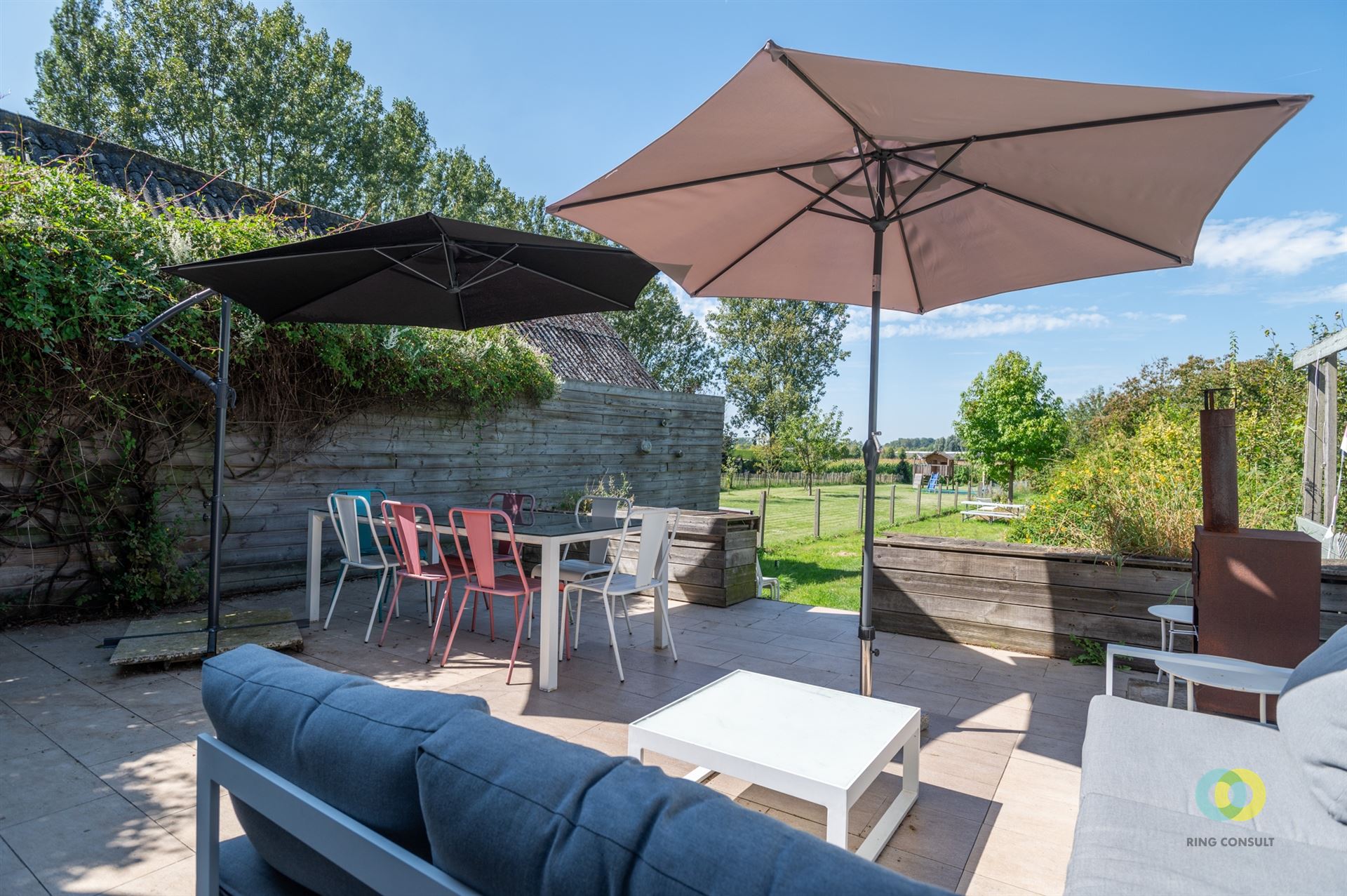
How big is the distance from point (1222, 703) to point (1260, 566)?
0.63m

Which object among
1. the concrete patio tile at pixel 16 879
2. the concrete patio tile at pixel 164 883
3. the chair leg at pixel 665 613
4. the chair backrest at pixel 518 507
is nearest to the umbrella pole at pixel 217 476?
the chair backrest at pixel 518 507

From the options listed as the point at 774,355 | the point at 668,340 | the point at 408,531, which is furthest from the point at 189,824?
the point at 774,355

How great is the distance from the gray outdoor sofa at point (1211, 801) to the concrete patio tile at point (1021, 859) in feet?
1.33

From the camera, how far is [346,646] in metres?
4.13

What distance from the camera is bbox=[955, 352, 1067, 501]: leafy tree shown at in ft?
62.6

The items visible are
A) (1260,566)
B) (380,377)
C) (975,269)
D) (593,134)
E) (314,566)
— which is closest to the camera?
(1260,566)

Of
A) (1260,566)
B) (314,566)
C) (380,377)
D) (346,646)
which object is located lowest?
(346,646)

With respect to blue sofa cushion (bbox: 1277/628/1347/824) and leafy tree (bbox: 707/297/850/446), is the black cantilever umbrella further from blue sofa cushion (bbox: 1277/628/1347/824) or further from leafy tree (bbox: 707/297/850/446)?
leafy tree (bbox: 707/297/850/446)

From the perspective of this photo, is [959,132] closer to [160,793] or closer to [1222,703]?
[1222,703]

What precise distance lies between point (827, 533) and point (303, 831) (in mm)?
11347

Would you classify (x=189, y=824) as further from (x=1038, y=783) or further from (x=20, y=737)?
(x=1038, y=783)

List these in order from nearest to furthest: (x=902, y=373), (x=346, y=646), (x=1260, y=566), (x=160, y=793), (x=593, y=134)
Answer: (x=160, y=793)
(x=1260, y=566)
(x=346, y=646)
(x=593, y=134)
(x=902, y=373)

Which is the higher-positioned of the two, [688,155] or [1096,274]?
[688,155]

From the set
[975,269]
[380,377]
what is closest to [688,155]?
[975,269]
